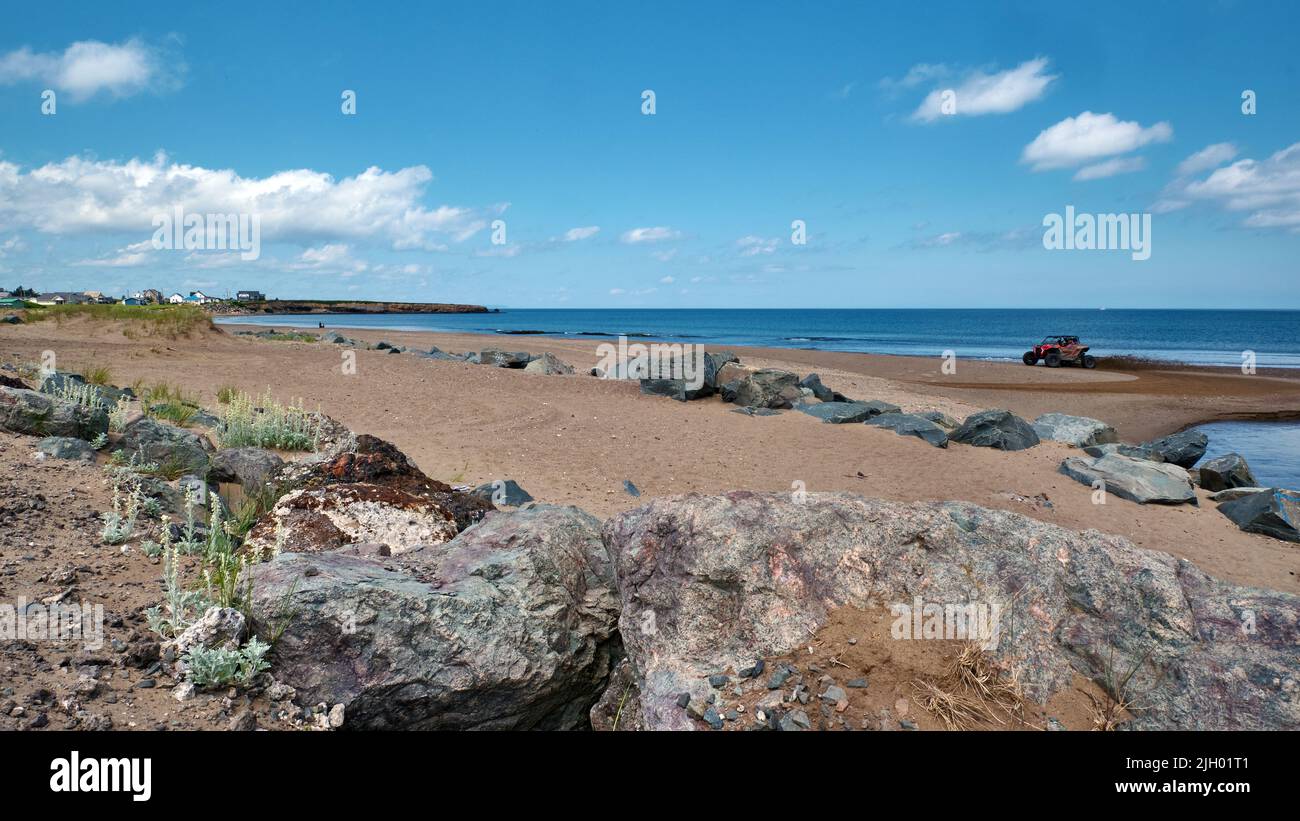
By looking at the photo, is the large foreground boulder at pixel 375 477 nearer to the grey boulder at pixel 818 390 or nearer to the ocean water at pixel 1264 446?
the grey boulder at pixel 818 390

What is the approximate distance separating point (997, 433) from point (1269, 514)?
460cm

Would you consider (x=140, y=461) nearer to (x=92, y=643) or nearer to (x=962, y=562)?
(x=92, y=643)

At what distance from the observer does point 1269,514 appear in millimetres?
10250

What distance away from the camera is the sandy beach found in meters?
10.3

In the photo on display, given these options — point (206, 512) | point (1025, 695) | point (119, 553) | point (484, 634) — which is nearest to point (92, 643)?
point (119, 553)

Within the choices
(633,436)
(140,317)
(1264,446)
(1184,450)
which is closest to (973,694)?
(633,436)

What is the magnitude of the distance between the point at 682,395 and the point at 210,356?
1365 centimetres

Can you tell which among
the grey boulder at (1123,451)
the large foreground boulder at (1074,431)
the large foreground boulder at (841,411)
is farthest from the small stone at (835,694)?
the large foreground boulder at (1074,431)

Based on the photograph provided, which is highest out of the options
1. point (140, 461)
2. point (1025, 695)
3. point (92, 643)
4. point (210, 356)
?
point (210, 356)

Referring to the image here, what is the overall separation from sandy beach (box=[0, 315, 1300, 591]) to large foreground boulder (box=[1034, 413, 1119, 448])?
21.2 inches

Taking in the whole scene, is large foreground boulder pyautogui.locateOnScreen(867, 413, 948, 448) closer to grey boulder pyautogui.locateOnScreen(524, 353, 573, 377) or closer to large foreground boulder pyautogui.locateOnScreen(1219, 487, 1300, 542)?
large foreground boulder pyautogui.locateOnScreen(1219, 487, 1300, 542)

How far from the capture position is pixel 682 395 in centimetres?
1795

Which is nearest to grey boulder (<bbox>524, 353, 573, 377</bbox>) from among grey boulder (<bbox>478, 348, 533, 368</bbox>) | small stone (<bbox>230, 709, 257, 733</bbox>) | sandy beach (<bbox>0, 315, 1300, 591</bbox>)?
grey boulder (<bbox>478, 348, 533, 368</bbox>)

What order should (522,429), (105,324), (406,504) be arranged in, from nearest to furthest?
(406,504)
(522,429)
(105,324)
